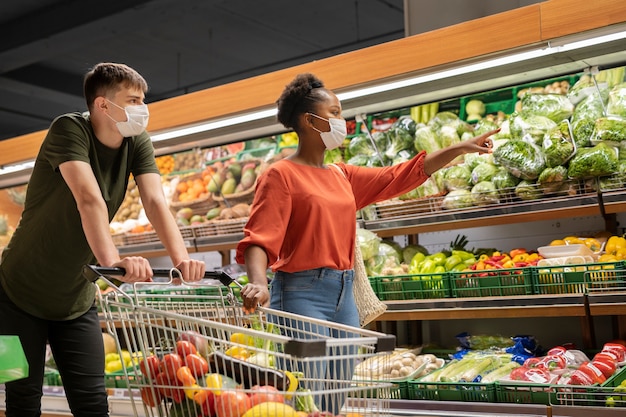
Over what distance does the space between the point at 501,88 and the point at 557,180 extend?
0.84 metres

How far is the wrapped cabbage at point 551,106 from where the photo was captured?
3975 millimetres

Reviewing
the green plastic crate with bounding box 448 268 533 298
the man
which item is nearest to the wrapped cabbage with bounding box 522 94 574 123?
the green plastic crate with bounding box 448 268 533 298

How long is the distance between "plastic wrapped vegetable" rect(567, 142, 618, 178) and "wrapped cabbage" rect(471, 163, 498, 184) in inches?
18.6

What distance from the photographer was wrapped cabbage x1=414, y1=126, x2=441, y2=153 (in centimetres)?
436

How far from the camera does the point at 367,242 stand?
4.22 metres

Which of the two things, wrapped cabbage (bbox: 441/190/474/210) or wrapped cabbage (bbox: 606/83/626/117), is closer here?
wrapped cabbage (bbox: 606/83/626/117)

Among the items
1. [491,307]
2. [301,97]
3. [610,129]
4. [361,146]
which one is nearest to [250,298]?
[301,97]

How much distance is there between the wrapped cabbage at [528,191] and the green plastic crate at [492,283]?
409 millimetres

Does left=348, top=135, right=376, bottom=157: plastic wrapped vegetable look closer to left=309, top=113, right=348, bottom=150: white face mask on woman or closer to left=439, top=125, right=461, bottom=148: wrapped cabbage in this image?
left=439, top=125, right=461, bottom=148: wrapped cabbage

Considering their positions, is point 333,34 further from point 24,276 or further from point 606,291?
point 24,276

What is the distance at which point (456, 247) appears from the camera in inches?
173

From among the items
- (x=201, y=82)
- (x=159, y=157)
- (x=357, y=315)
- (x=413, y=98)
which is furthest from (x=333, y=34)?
(x=357, y=315)

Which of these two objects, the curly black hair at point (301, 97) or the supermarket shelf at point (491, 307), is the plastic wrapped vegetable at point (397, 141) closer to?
the supermarket shelf at point (491, 307)

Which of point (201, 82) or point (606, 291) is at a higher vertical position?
point (201, 82)
